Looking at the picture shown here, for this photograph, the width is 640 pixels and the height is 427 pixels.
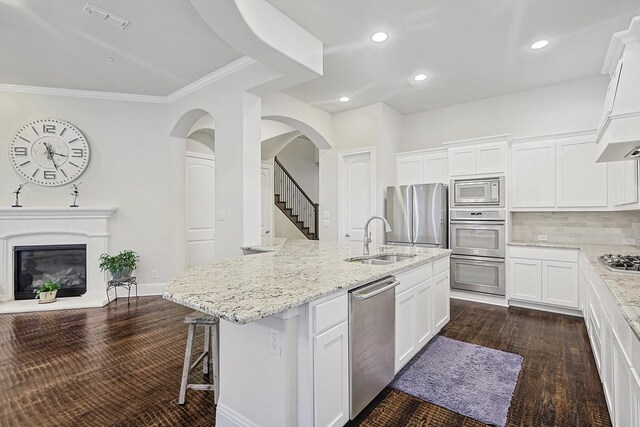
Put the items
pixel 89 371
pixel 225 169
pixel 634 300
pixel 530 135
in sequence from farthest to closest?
pixel 530 135, pixel 225 169, pixel 89 371, pixel 634 300

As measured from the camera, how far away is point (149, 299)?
4777 mm

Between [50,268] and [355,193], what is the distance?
193 inches

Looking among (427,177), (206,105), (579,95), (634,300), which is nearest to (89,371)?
(206,105)

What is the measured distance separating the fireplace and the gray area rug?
16.1ft

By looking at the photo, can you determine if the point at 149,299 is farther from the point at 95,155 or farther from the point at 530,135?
the point at 530,135

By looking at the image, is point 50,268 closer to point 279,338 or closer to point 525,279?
point 279,338

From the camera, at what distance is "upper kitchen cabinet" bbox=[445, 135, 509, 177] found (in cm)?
434

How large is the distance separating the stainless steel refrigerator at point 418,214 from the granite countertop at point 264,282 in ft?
6.61

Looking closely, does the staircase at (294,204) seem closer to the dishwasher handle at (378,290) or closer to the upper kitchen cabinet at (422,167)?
the upper kitchen cabinet at (422,167)

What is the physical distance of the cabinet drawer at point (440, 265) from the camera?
3.10 metres

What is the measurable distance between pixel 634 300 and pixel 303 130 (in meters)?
4.70

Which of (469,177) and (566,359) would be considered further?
(469,177)

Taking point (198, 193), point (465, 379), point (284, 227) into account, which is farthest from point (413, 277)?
point (284, 227)

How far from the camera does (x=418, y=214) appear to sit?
492 centimetres
